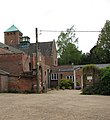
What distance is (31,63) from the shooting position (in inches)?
1951

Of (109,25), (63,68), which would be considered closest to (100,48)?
(109,25)

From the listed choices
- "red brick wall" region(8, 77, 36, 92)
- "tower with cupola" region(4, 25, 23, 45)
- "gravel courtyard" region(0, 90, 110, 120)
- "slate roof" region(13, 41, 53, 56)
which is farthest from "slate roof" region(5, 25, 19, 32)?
"gravel courtyard" region(0, 90, 110, 120)

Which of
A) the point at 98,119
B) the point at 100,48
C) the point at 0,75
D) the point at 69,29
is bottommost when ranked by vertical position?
the point at 98,119

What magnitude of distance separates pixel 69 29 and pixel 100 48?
10.8m

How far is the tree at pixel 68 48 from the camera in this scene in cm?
8462

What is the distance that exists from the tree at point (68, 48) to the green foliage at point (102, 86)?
4969 centimetres

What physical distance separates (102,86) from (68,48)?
51048 mm

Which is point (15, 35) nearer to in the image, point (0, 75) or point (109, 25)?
point (109, 25)

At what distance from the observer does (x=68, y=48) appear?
276ft

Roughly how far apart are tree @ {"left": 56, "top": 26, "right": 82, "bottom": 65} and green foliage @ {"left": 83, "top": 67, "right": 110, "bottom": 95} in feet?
163

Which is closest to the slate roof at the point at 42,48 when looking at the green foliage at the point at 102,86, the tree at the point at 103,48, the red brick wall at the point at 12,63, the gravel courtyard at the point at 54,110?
the tree at the point at 103,48

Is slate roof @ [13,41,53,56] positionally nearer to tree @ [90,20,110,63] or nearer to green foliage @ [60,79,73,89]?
green foliage @ [60,79,73,89]

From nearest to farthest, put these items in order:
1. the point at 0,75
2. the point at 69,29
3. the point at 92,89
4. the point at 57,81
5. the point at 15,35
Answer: the point at 92,89, the point at 0,75, the point at 57,81, the point at 15,35, the point at 69,29

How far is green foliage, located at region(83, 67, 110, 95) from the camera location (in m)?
32.6
